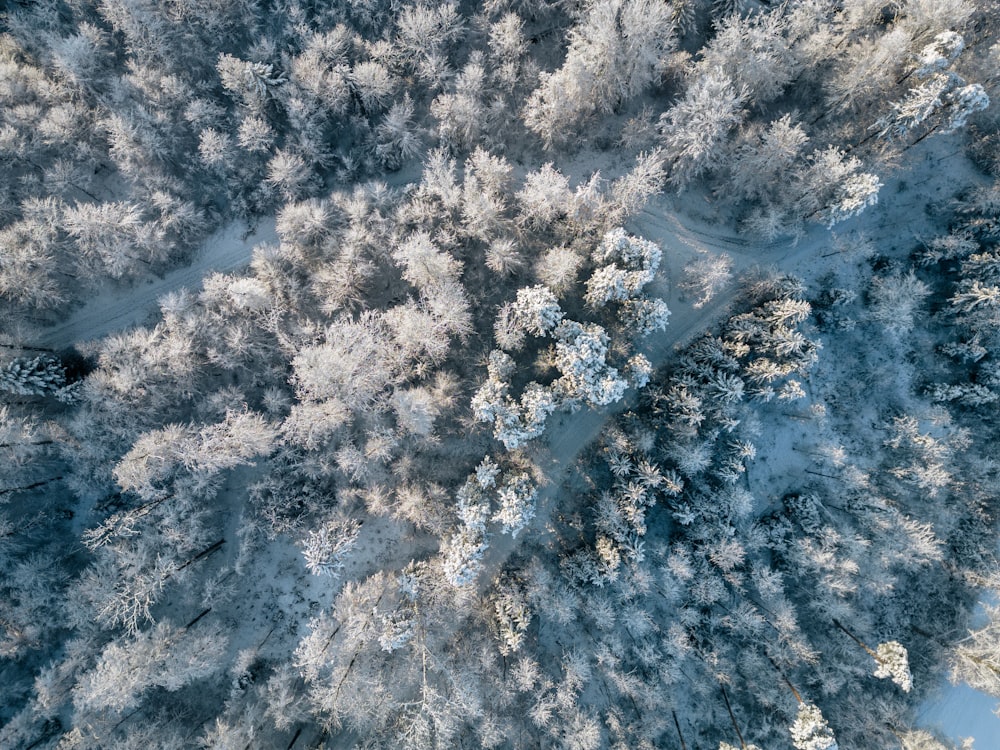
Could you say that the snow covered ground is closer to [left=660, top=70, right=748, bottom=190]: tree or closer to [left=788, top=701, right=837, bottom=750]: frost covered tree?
[left=660, top=70, right=748, bottom=190]: tree

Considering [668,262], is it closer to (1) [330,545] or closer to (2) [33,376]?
(1) [330,545]

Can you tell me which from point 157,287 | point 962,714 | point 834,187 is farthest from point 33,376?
point 962,714

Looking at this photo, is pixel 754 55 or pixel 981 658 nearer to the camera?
pixel 754 55

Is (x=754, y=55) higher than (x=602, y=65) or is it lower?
higher

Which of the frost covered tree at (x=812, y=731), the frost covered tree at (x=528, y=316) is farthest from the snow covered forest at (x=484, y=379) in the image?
the frost covered tree at (x=528, y=316)

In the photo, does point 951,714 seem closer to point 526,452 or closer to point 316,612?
point 526,452

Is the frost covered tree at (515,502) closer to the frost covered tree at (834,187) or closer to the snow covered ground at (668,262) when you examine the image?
the snow covered ground at (668,262)

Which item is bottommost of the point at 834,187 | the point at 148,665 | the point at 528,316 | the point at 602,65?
the point at 148,665
